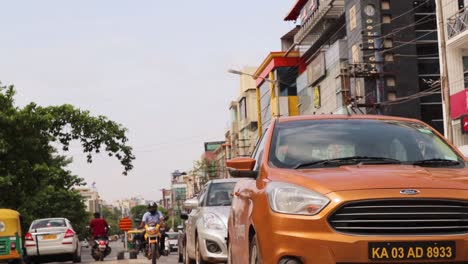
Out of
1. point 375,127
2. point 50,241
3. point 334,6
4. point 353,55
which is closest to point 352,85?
point 353,55

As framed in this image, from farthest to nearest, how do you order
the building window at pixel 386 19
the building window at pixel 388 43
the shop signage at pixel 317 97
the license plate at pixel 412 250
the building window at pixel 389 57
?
1. the shop signage at pixel 317 97
2. the building window at pixel 386 19
3. the building window at pixel 389 57
4. the building window at pixel 388 43
5. the license plate at pixel 412 250

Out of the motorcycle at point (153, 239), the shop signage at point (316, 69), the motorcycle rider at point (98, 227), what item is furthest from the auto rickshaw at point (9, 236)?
the shop signage at point (316, 69)

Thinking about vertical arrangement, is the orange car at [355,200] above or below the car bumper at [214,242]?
above

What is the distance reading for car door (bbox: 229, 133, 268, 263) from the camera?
7461 mm

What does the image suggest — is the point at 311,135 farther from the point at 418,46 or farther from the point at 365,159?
the point at 418,46

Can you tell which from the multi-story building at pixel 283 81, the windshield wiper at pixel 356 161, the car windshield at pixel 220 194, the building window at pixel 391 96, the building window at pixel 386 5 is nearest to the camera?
the windshield wiper at pixel 356 161

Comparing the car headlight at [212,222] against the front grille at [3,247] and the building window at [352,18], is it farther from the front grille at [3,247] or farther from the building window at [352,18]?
the building window at [352,18]

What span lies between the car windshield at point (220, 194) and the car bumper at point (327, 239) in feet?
27.0

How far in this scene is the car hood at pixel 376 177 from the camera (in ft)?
20.1

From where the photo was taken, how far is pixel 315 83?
257 ft

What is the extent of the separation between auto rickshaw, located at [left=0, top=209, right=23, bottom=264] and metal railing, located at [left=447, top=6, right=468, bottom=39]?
79.1 ft

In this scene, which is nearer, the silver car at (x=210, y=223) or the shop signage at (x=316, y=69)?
the silver car at (x=210, y=223)

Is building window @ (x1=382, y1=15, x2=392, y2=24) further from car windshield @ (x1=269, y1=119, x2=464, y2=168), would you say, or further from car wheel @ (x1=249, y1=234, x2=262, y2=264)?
car wheel @ (x1=249, y1=234, x2=262, y2=264)

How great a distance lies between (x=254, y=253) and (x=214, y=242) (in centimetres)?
675
